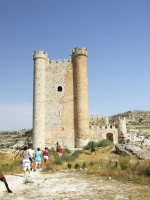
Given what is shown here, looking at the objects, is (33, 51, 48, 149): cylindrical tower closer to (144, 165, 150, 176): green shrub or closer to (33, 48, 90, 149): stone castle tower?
(33, 48, 90, 149): stone castle tower

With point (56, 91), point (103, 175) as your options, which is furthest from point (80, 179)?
point (56, 91)

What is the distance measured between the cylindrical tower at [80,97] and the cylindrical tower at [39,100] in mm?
3713

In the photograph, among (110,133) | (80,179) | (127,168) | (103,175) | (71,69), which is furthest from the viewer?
(110,133)

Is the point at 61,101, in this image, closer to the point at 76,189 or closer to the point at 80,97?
the point at 80,97

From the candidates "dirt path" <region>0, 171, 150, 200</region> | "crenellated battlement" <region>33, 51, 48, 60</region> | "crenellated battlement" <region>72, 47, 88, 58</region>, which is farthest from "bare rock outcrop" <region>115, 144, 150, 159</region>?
"crenellated battlement" <region>33, 51, 48, 60</region>

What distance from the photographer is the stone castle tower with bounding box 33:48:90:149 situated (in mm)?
30406

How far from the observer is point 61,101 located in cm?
3158

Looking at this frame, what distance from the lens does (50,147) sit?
30.8 meters

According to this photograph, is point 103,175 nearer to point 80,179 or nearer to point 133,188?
point 80,179

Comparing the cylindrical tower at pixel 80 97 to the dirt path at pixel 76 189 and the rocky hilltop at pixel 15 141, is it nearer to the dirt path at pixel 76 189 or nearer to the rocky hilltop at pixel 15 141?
the rocky hilltop at pixel 15 141

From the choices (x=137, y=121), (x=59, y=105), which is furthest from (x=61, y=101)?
(x=137, y=121)

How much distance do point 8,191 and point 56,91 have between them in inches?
887

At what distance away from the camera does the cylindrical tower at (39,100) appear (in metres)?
30.3

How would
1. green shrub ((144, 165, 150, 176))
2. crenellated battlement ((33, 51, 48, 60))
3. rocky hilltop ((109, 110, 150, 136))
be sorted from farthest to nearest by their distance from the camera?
1. rocky hilltop ((109, 110, 150, 136))
2. crenellated battlement ((33, 51, 48, 60))
3. green shrub ((144, 165, 150, 176))
